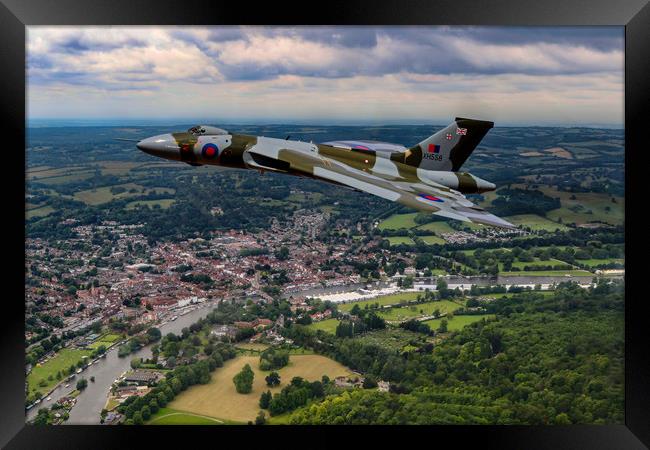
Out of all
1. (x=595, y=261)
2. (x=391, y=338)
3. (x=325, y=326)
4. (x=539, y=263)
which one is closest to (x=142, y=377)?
(x=325, y=326)

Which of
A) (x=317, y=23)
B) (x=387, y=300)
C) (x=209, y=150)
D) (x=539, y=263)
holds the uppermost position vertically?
(x=317, y=23)

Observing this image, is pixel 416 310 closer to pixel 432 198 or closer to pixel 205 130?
pixel 432 198

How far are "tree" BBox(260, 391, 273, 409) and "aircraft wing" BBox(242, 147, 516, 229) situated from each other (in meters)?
4.53

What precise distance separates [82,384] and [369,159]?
7.07 m

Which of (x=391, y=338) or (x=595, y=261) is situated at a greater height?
(x=595, y=261)

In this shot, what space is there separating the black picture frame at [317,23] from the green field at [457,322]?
565cm

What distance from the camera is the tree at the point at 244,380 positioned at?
11125 millimetres

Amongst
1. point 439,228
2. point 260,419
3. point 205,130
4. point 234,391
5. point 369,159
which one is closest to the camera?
point 205,130

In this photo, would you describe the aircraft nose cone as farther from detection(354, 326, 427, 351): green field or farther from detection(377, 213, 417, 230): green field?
detection(354, 326, 427, 351): green field

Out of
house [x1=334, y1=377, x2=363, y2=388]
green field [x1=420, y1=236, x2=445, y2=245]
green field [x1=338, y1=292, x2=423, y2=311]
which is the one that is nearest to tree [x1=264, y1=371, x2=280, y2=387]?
house [x1=334, y1=377, x2=363, y2=388]

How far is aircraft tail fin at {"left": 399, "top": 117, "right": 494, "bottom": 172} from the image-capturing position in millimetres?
9383

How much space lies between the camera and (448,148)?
9.47 metres

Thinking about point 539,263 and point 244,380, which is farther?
point 539,263
